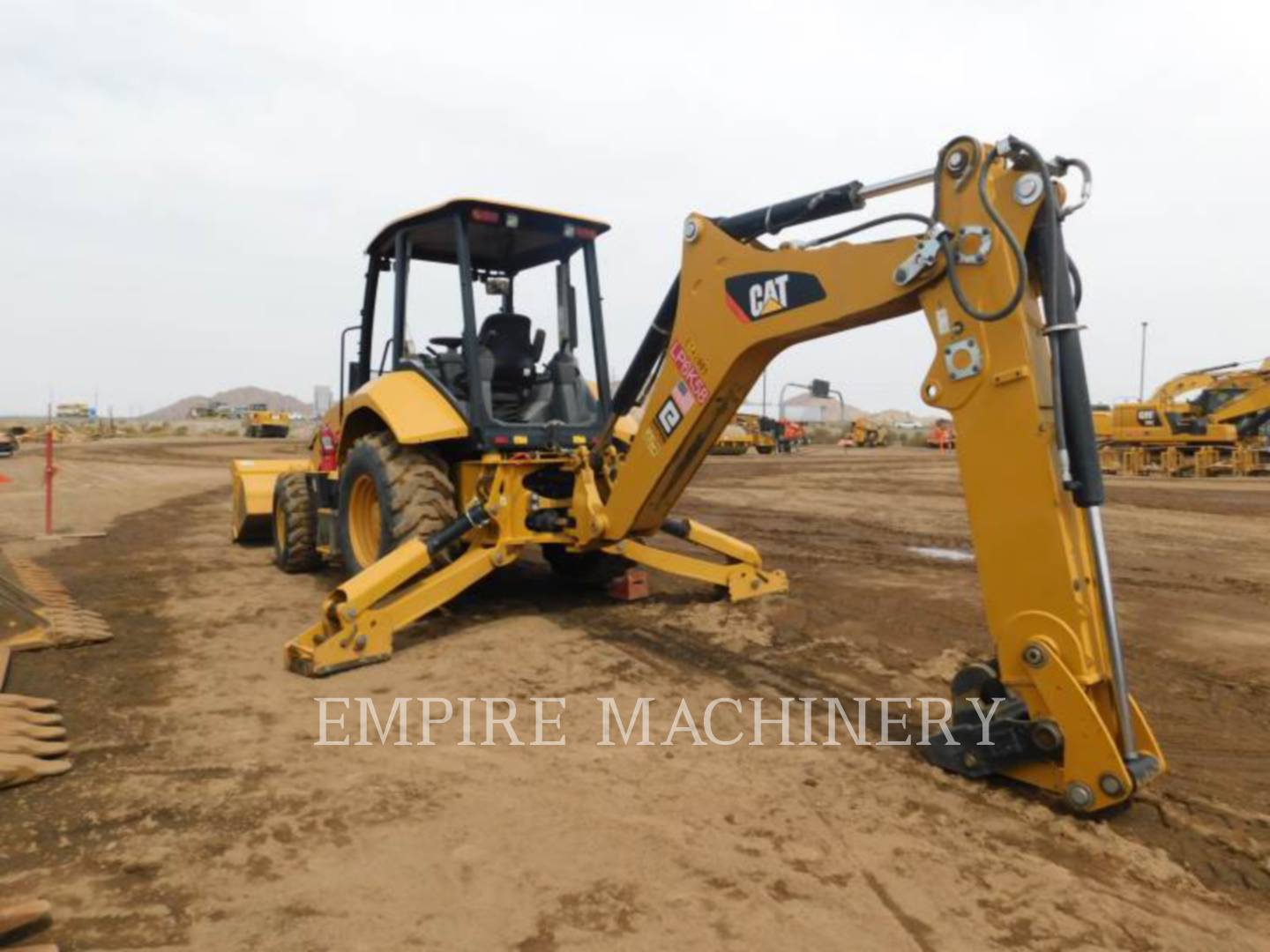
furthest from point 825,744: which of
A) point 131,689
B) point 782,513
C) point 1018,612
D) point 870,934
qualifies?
point 782,513

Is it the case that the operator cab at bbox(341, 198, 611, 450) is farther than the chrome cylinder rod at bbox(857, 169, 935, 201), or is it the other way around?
the operator cab at bbox(341, 198, 611, 450)

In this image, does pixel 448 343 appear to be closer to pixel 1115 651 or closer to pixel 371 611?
pixel 371 611

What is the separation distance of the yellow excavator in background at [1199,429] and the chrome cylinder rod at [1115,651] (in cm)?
2165

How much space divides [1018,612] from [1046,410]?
713 mm

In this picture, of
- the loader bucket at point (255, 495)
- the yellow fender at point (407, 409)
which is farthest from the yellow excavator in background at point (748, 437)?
the yellow fender at point (407, 409)

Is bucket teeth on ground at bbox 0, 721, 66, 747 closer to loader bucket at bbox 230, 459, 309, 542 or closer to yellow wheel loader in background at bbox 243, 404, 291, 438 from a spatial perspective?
loader bucket at bbox 230, 459, 309, 542

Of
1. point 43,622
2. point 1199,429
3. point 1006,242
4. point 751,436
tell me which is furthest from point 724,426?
point 751,436

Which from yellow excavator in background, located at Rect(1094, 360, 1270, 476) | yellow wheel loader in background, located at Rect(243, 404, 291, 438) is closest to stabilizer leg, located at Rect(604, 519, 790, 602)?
yellow excavator in background, located at Rect(1094, 360, 1270, 476)

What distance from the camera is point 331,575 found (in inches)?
295

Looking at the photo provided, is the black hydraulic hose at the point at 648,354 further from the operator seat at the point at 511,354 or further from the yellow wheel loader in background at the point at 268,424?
the yellow wheel loader in background at the point at 268,424

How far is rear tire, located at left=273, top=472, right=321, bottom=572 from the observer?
7.51m

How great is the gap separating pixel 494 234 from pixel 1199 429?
925 inches

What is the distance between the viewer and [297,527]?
7527 millimetres

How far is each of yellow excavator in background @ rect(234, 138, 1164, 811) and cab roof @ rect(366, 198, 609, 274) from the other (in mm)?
21
